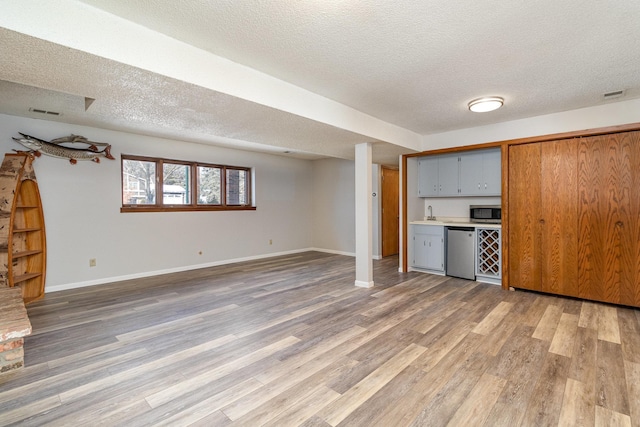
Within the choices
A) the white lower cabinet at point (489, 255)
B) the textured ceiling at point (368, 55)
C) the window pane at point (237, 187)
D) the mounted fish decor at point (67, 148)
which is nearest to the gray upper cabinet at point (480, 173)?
the white lower cabinet at point (489, 255)

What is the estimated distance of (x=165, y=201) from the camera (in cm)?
554

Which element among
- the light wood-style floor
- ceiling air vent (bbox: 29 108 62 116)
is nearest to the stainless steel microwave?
the light wood-style floor

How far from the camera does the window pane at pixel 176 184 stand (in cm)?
554

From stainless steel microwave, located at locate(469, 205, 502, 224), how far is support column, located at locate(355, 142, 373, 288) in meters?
1.94

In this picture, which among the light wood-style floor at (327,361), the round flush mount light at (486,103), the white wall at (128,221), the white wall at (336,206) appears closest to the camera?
the light wood-style floor at (327,361)

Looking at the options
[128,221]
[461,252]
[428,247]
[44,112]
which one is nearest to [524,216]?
[461,252]

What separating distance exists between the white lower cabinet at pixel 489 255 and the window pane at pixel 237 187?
4748 millimetres

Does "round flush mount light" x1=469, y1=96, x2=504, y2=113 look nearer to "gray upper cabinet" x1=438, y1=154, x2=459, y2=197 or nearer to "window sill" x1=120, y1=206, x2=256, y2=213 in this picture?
"gray upper cabinet" x1=438, y1=154, x2=459, y2=197

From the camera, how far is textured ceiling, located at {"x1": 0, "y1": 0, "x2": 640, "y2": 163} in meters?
1.88

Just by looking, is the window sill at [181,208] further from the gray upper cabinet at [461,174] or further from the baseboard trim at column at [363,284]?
the gray upper cabinet at [461,174]

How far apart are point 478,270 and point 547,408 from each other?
3153mm

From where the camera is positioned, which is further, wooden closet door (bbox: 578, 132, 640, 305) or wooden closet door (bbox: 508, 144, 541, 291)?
wooden closet door (bbox: 508, 144, 541, 291)

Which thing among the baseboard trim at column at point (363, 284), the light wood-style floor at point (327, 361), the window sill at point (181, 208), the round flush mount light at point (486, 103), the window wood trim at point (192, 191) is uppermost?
the round flush mount light at point (486, 103)

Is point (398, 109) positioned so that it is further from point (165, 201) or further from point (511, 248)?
point (165, 201)
